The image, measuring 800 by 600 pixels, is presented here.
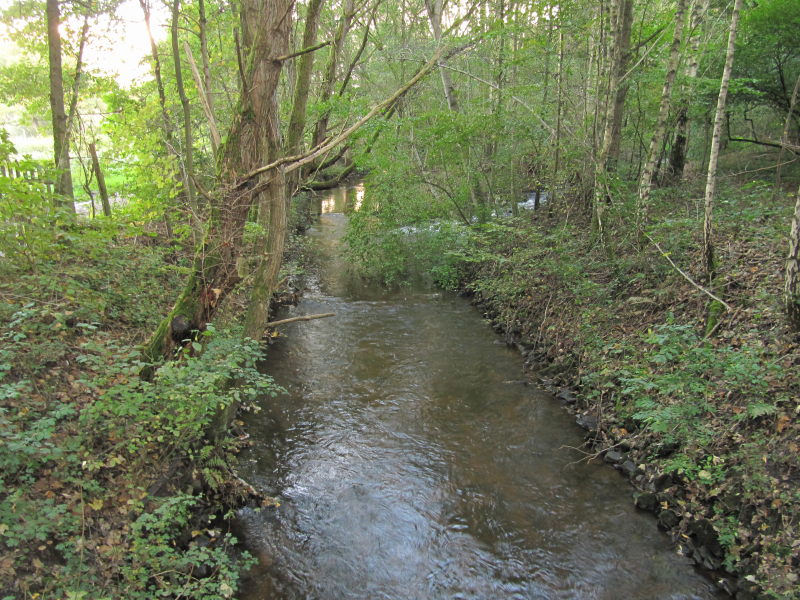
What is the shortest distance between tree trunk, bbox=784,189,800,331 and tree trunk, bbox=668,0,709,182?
Result: 5575 mm

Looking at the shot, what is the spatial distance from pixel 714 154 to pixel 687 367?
9.96 feet

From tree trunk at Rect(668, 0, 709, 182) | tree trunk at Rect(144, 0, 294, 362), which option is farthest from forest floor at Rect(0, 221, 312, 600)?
tree trunk at Rect(668, 0, 709, 182)

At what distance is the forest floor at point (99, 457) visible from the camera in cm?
346

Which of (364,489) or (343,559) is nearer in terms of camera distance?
(343,559)

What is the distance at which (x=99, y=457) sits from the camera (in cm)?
421

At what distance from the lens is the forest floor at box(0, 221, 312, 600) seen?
136 inches

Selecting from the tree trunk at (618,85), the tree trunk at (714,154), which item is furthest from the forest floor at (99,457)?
the tree trunk at (618,85)

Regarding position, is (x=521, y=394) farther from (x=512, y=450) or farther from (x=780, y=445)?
(x=780, y=445)

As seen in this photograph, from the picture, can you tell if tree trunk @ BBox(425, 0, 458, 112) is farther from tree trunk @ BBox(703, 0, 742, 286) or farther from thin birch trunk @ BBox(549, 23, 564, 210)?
tree trunk @ BBox(703, 0, 742, 286)

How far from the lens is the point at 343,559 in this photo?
15.7 ft

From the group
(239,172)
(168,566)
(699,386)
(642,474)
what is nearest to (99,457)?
(168,566)

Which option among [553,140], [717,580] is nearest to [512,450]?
[717,580]

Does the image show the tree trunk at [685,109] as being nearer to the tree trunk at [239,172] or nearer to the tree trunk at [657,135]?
the tree trunk at [657,135]

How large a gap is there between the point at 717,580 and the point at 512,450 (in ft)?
8.59
